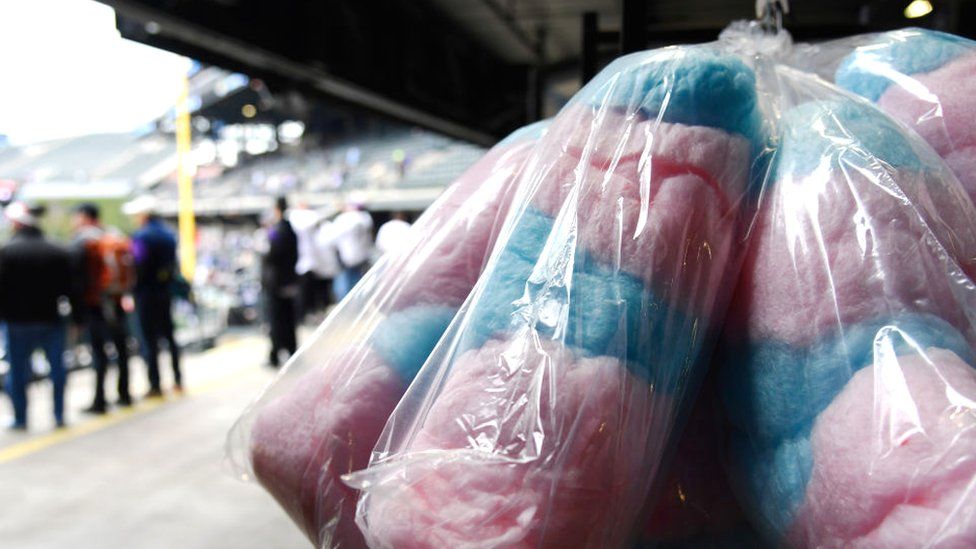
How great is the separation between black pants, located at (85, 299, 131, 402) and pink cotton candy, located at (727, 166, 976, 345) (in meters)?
5.14

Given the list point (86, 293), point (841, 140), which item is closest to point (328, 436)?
point (841, 140)

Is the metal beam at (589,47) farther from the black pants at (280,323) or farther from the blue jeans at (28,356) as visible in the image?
the black pants at (280,323)

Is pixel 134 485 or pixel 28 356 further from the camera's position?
pixel 28 356

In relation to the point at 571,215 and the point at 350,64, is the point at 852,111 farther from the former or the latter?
the point at 350,64

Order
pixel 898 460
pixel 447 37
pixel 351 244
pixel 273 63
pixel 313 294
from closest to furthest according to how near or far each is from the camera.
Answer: pixel 898 460
pixel 273 63
pixel 447 37
pixel 351 244
pixel 313 294

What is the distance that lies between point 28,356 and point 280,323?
2.05m

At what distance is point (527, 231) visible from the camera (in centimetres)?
93

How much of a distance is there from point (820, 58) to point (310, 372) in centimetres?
103

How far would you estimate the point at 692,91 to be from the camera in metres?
0.92

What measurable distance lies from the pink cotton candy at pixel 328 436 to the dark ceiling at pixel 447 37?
3.80 feet

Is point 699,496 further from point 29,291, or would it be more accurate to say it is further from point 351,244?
point 351,244

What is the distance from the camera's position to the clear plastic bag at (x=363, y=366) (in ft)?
3.26

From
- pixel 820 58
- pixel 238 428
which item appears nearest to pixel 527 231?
pixel 238 428

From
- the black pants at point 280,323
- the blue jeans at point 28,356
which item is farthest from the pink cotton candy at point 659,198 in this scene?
the black pants at point 280,323
